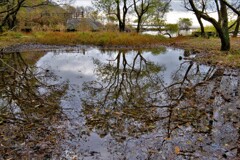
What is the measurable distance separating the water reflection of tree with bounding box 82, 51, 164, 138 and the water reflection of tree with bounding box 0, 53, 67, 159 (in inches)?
35.6

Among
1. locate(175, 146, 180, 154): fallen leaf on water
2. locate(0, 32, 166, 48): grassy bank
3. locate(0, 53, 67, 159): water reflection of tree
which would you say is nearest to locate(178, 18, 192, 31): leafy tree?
locate(0, 32, 166, 48): grassy bank

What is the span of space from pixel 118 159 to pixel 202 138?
5.58 feet

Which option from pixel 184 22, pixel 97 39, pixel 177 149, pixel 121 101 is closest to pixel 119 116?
pixel 121 101

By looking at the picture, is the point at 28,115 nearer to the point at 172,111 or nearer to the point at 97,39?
the point at 172,111

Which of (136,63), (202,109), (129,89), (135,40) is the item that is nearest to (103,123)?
(202,109)

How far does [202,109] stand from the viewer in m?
6.72

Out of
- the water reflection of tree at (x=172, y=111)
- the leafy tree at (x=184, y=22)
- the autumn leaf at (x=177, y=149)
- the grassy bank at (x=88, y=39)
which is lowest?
the autumn leaf at (x=177, y=149)

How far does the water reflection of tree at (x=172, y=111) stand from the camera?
480 centimetres

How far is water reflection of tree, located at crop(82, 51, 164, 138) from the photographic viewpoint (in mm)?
5766

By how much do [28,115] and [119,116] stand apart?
208 cm

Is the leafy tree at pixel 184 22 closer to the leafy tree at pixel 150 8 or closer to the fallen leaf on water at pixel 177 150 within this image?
the leafy tree at pixel 150 8

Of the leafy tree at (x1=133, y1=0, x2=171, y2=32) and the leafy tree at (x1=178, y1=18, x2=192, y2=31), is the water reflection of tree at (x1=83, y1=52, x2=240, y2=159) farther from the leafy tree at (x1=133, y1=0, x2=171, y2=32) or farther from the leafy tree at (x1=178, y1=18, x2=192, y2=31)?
the leafy tree at (x1=178, y1=18, x2=192, y2=31)

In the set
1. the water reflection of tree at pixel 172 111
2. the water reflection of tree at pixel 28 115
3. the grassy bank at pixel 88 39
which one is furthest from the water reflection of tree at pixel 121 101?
the grassy bank at pixel 88 39

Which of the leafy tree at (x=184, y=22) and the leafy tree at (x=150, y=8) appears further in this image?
the leafy tree at (x=184, y=22)
